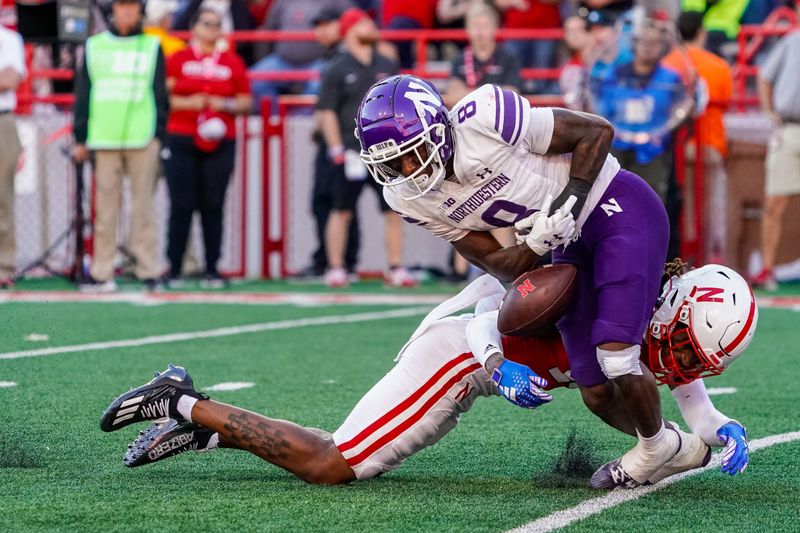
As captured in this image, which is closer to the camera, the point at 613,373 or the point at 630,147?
the point at 613,373

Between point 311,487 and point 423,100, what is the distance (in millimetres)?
1213

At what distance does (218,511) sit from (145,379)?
2612 millimetres

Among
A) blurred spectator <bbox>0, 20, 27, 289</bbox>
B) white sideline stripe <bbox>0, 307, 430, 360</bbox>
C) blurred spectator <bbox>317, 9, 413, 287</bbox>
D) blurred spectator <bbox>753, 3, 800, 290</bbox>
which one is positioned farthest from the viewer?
blurred spectator <bbox>317, 9, 413, 287</bbox>

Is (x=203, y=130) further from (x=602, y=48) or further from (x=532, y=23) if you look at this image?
(x=532, y=23)

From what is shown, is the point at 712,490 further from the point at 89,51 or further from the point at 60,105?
the point at 60,105

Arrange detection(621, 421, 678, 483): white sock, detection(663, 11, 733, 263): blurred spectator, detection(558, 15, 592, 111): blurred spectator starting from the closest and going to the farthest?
detection(621, 421, 678, 483): white sock → detection(558, 15, 592, 111): blurred spectator → detection(663, 11, 733, 263): blurred spectator

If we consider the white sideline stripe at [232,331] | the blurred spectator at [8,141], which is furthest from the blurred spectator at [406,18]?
the white sideline stripe at [232,331]

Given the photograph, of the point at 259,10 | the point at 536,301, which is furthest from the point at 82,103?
the point at 536,301

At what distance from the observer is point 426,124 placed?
13.5ft

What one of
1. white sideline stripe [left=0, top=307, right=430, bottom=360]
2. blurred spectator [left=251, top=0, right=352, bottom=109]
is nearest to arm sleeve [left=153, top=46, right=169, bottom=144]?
white sideline stripe [left=0, top=307, right=430, bottom=360]

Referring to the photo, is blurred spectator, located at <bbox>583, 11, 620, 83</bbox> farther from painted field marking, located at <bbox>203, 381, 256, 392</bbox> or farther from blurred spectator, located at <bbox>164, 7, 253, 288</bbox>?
painted field marking, located at <bbox>203, 381, 256, 392</bbox>

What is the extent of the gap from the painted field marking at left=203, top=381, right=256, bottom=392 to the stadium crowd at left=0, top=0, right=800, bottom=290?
436cm

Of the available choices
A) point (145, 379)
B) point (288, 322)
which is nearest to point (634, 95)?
point (288, 322)

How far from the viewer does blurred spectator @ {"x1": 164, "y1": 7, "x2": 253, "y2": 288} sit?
36.3 ft
